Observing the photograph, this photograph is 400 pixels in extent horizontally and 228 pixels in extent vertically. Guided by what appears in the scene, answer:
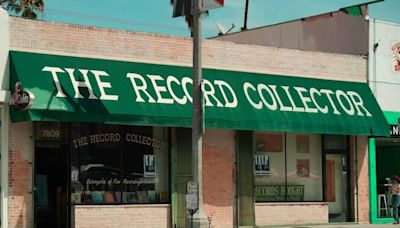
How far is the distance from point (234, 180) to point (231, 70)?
311cm

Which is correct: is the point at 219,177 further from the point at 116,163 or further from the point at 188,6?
the point at 188,6

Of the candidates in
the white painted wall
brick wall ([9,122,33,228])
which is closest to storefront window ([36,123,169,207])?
brick wall ([9,122,33,228])

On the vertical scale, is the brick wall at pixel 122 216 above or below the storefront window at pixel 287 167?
below

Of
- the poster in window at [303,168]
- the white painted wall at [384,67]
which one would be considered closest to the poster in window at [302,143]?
the poster in window at [303,168]

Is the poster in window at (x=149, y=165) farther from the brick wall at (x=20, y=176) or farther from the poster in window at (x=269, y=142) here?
the poster in window at (x=269, y=142)

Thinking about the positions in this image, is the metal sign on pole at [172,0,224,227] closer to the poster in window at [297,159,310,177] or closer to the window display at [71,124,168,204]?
the window display at [71,124,168,204]

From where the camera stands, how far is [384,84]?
24.0m

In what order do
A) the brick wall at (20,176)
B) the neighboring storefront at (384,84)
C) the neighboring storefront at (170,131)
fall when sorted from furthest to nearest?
the neighboring storefront at (384,84) < the neighboring storefront at (170,131) < the brick wall at (20,176)

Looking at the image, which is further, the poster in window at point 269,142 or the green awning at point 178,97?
the poster in window at point 269,142

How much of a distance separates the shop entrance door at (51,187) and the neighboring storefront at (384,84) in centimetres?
1042

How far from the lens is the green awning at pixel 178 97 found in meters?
16.4

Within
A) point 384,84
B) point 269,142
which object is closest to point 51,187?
point 269,142

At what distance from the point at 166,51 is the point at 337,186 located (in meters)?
7.58

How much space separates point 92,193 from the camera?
18.0 m
